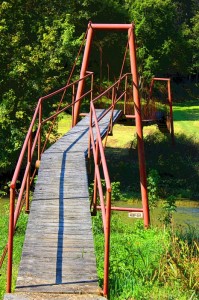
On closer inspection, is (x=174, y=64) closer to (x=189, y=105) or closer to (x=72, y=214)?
(x=189, y=105)

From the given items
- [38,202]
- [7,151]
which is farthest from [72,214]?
[7,151]

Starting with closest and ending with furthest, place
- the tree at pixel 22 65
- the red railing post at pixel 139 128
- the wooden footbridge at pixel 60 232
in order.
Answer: the wooden footbridge at pixel 60 232 < the red railing post at pixel 139 128 < the tree at pixel 22 65

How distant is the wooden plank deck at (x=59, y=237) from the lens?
744 cm

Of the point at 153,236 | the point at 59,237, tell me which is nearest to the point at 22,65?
the point at 153,236

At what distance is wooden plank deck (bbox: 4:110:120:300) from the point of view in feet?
24.4

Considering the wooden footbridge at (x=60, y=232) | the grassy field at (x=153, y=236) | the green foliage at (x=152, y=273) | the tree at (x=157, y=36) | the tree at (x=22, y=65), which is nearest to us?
the wooden footbridge at (x=60, y=232)

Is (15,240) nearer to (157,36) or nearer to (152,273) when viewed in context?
(152,273)

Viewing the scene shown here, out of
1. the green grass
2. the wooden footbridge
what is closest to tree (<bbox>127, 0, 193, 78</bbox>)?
the green grass

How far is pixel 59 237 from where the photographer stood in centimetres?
861

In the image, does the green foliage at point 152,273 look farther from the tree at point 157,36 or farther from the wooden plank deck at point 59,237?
the tree at point 157,36

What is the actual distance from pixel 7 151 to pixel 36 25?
19.0 ft

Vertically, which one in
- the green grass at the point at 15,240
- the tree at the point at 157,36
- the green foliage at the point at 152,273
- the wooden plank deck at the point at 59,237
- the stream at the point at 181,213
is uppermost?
the tree at the point at 157,36

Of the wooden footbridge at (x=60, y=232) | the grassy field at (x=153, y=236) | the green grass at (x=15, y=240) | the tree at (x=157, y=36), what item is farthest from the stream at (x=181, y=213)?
the tree at (x=157, y=36)

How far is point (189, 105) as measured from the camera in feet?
188
